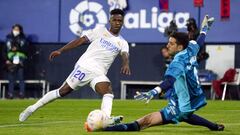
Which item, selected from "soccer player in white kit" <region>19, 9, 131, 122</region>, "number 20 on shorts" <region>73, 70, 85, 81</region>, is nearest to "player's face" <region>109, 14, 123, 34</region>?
"soccer player in white kit" <region>19, 9, 131, 122</region>

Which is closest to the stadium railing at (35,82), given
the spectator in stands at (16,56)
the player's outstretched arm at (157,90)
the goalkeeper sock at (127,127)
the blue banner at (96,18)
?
the spectator in stands at (16,56)

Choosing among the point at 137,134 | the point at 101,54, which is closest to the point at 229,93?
the point at 101,54

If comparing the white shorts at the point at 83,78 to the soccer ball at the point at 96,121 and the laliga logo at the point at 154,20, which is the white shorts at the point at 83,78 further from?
the laliga logo at the point at 154,20

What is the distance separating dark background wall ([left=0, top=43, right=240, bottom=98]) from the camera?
1202 inches

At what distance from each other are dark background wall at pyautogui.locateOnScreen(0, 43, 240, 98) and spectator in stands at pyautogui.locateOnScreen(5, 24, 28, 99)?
157 centimetres

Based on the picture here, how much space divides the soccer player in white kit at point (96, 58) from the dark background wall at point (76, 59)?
607 inches

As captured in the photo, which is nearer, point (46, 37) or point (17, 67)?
point (17, 67)

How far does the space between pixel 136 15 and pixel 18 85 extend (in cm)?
537

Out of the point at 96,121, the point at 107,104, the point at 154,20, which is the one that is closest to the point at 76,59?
the point at 154,20

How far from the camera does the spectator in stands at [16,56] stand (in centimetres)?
2966

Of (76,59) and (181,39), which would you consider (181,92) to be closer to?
(181,39)

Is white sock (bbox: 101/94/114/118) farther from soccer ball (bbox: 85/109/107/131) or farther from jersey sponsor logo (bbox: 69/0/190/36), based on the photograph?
jersey sponsor logo (bbox: 69/0/190/36)

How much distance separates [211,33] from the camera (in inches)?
1168

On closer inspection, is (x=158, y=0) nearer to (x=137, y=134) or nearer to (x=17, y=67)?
→ (x=17, y=67)
